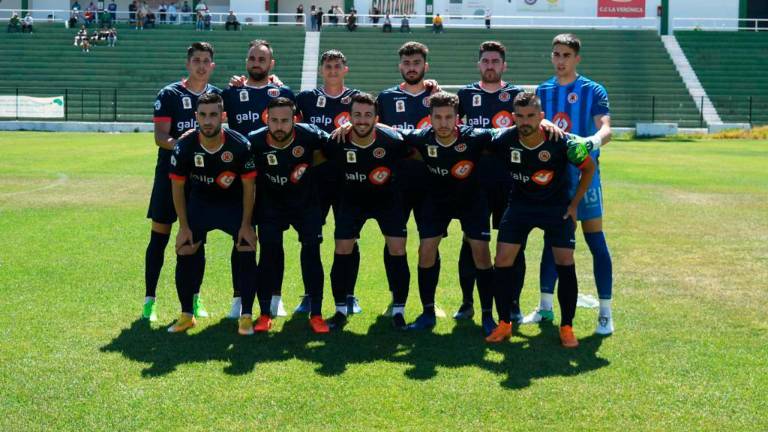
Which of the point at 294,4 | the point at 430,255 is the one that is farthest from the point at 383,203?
the point at 294,4

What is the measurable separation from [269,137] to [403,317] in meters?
1.75

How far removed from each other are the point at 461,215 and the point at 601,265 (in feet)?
3.82

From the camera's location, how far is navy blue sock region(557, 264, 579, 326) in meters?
6.84

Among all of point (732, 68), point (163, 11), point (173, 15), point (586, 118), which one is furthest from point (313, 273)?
point (163, 11)

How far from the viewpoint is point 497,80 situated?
303 inches

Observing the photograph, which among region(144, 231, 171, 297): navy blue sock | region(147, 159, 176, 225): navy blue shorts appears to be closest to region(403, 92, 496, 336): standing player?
region(147, 159, 176, 225): navy blue shorts

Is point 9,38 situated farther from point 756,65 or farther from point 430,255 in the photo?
point 430,255

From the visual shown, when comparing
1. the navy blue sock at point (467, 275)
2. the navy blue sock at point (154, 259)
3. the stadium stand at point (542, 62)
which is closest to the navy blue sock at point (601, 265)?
the navy blue sock at point (467, 275)

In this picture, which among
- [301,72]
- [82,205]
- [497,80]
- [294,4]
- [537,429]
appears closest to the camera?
[537,429]

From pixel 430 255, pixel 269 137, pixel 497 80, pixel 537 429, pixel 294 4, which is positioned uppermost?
pixel 294 4

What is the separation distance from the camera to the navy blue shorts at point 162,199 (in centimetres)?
754

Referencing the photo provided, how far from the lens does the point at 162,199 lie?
24.8 feet

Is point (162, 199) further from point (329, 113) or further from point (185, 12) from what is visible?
point (185, 12)

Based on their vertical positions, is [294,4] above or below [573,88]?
above
